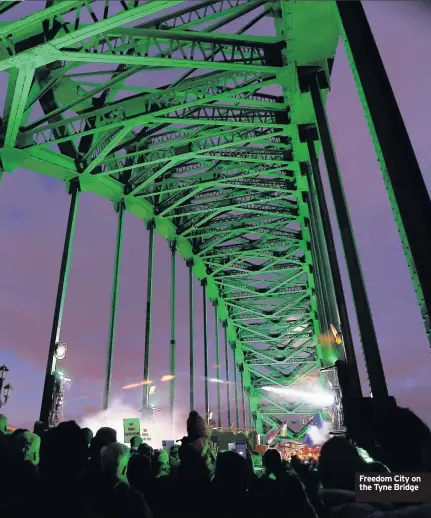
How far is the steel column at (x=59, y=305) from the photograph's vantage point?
13.1 m

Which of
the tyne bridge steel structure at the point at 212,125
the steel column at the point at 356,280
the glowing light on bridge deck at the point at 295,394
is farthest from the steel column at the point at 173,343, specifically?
the glowing light on bridge deck at the point at 295,394

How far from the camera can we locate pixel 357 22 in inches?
194

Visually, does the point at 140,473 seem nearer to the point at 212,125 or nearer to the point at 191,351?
the point at 212,125

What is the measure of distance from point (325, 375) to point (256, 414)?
189ft

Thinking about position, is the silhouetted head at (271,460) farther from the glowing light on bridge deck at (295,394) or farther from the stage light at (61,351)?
the glowing light on bridge deck at (295,394)

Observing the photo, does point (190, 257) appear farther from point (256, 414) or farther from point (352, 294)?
point (256, 414)

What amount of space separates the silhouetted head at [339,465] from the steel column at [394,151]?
140cm

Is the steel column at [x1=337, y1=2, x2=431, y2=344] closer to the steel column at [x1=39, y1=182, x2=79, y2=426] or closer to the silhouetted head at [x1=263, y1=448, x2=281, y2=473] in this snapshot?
the silhouetted head at [x1=263, y1=448, x2=281, y2=473]

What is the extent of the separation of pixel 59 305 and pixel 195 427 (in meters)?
12.2

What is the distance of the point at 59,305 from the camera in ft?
50.1

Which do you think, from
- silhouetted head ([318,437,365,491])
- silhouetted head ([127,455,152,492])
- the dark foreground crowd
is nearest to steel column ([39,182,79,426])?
silhouetted head ([127,455,152,492])

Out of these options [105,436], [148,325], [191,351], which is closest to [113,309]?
[148,325]

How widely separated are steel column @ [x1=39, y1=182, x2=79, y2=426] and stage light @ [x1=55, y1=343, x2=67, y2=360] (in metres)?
0.14

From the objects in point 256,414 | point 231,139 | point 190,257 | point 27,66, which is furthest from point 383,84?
point 256,414
